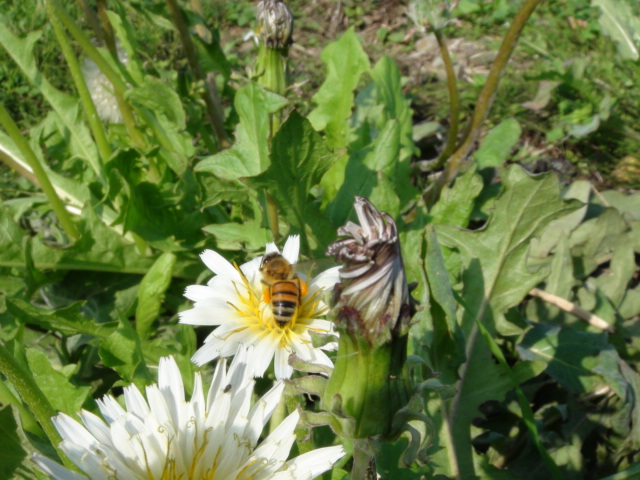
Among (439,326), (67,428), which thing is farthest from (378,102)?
(67,428)

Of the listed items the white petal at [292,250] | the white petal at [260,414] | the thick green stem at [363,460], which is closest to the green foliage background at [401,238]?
the thick green stem at [363,460]

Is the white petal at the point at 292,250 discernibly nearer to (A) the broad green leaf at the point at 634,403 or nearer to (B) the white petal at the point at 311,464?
(B) the white petal at the point at 311,464

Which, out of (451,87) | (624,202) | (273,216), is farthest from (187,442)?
(624,202)

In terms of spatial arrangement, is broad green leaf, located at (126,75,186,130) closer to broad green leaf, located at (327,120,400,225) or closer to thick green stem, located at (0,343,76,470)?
broad green leaf, located at (327,120,400,225)

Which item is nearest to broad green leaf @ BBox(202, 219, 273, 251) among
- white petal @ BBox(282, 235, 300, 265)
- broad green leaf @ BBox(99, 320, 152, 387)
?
white petal @ BBox(282, 235, 300, 265)

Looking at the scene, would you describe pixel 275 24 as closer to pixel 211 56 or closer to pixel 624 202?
pixel 211 56
